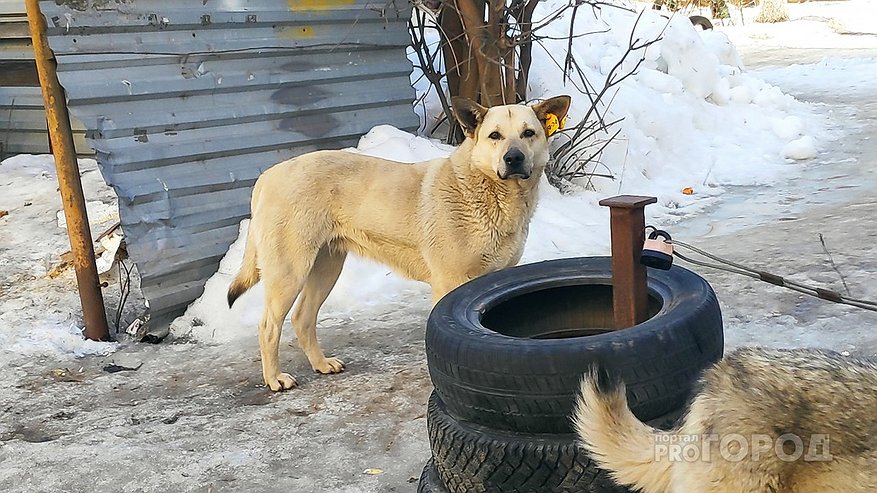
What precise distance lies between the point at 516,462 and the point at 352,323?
9.56 feet

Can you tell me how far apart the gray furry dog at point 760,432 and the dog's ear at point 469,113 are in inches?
107

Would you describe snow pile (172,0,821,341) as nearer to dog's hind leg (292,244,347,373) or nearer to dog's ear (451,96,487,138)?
dog's hind leg (292,244,347,373)

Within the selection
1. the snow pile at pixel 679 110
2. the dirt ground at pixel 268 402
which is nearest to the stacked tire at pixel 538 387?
the dirt ground at pixel 268 402

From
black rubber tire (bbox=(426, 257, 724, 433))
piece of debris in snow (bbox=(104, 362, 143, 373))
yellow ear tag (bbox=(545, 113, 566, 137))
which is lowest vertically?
piece of debris in snow (bbox=(104, 362, 143, 373))

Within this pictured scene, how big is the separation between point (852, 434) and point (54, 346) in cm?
487

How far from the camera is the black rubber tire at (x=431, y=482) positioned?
292cm

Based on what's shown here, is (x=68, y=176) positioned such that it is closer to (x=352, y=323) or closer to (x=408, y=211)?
(x=352, y=323)

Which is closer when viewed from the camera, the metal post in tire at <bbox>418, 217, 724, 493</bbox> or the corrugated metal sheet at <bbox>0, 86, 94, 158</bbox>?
the metal post in tire at <bbox>418, 217, 724, 493</bbox>

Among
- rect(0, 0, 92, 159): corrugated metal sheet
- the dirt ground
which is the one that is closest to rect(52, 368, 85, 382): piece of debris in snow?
the dirt ground

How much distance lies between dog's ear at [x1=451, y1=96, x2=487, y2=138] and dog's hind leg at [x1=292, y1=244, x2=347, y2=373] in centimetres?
100

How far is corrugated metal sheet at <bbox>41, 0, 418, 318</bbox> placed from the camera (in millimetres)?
5602

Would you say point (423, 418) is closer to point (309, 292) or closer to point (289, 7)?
point (309, 292)

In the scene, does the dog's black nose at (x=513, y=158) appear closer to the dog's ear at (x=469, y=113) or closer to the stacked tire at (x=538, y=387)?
the dog's ear at (x=469, y=113)

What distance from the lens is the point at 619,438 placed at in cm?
206
